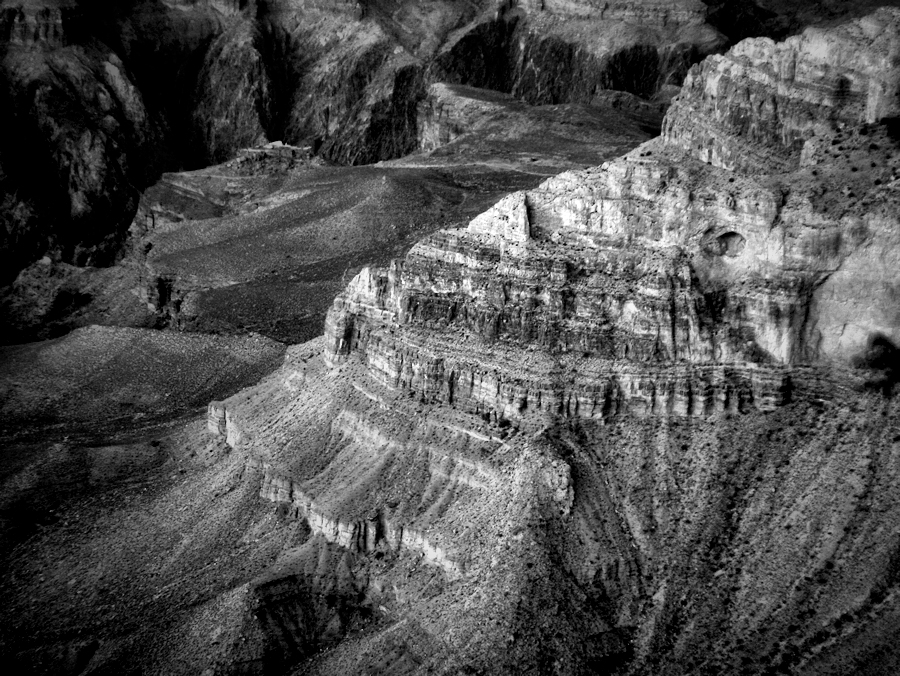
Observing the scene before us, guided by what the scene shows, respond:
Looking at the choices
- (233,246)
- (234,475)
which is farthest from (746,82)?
(233,246)

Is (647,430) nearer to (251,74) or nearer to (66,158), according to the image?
(66,158)

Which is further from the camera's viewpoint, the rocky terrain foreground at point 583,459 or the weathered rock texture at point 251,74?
the weathered rock texture at point 251,74

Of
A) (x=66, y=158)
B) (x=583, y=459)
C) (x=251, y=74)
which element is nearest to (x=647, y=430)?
(x=583, y=459)

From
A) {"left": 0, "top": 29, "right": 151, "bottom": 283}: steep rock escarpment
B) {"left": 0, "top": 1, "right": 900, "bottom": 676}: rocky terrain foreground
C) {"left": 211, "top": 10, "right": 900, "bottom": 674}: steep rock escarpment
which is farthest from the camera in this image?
{"left": 0, "top": 29, "right": 151, "bottom": 283}: steep rock escarpment

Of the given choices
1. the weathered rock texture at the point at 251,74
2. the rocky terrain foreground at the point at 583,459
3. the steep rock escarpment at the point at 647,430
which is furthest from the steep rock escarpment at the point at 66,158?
the steep rock escarpment at the point at 647,430

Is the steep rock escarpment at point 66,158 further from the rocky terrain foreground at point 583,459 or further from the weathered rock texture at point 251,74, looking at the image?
the rocky terrain foreground at point 583,459

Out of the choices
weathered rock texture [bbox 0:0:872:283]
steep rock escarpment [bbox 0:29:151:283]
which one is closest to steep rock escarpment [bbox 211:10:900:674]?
steep rock escarpment [bbox 0:29:151:283]

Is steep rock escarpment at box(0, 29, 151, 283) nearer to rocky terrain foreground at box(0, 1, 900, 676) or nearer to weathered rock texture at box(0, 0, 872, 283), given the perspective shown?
weathered rock texture at box(0, 0, 872, 283)
